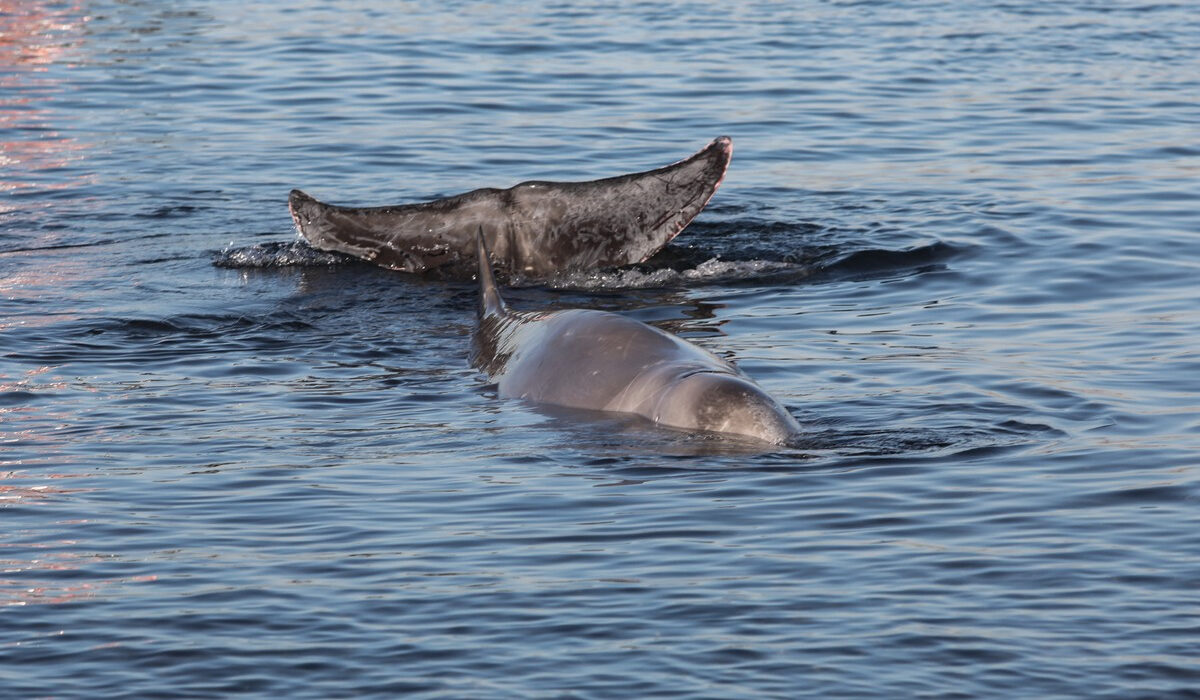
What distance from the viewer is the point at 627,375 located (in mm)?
8930

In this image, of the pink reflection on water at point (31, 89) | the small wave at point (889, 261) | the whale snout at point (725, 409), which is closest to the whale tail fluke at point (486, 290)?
the whale snout at point (725, 409)

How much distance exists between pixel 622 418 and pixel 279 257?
559 cm

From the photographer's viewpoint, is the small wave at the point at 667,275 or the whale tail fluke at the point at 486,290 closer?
the whale tail fluke at the point at 486,290

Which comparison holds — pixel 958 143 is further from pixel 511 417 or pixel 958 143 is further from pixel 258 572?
pixel 258 572

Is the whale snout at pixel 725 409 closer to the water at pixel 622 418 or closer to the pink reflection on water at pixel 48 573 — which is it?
the water at pixel 622 418

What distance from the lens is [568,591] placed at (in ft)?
22.5

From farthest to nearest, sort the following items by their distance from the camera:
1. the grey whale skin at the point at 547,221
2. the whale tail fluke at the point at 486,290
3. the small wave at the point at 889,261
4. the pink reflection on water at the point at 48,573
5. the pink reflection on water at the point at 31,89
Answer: the pink reflection on water at the point at 31,89, the small wave at the point at 889,261, the grey whale skin at the point at 547,221, the whale tail fluke at the point at 486,290, the pink reflection on water at the point at 48,573

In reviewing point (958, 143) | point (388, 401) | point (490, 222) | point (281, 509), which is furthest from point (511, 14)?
point (281, 509)

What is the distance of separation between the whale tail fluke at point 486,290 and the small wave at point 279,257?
230 centimetres

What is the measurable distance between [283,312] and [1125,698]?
7.42m

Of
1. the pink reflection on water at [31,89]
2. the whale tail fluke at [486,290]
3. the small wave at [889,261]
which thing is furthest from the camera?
the pink reflection on water at [31,89]

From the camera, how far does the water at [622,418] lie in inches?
251

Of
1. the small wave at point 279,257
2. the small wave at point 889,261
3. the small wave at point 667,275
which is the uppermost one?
the small wave at point 279,257

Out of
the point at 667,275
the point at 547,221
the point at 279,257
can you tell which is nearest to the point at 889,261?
the point at 667,275
